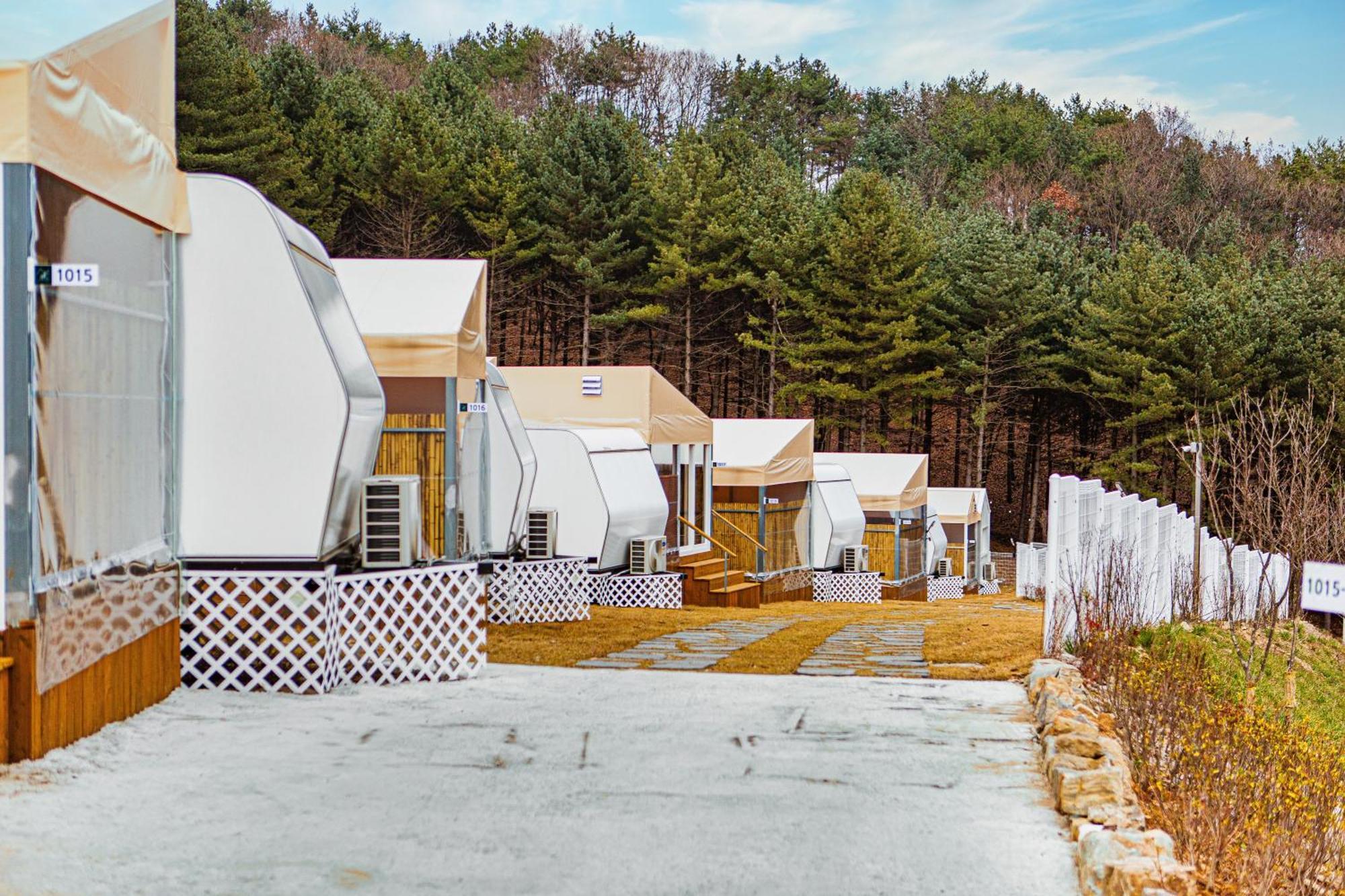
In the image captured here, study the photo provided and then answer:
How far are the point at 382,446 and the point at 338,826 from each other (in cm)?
576

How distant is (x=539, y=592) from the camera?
13094 millimetres

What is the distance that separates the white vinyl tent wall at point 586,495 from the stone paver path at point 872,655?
4.04 m

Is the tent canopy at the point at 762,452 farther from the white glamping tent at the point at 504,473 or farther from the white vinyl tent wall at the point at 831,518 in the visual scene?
the white glamping tent at the point at 504,473

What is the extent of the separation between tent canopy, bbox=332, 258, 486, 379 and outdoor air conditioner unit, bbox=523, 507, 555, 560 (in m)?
3.14

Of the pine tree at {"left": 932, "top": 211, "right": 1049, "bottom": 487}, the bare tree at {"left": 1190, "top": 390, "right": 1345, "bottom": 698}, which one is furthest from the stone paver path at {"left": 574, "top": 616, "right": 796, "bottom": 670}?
the pine tree at {"left": 932, "top": 211, "right": 1049, "bottom": 487}

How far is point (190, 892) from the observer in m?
4.16

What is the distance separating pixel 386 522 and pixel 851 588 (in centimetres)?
1805

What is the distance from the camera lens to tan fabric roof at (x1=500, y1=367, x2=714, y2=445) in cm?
1875

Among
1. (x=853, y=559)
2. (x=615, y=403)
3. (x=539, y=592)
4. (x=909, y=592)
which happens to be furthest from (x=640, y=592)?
(x=909, y=592)

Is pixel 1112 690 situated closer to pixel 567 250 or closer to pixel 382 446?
pixel 382 446

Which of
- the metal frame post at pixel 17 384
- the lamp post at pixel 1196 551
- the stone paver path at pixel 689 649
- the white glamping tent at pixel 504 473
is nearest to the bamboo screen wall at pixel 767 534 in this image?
the lamp post at pixel 1196 551

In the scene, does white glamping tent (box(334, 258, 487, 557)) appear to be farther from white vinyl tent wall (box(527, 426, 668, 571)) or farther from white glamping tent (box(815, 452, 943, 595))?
white glamping tent (box(815, 452, 943, 595))

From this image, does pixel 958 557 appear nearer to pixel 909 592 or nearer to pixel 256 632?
pixel 909 592

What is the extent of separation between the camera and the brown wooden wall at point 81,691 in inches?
209
